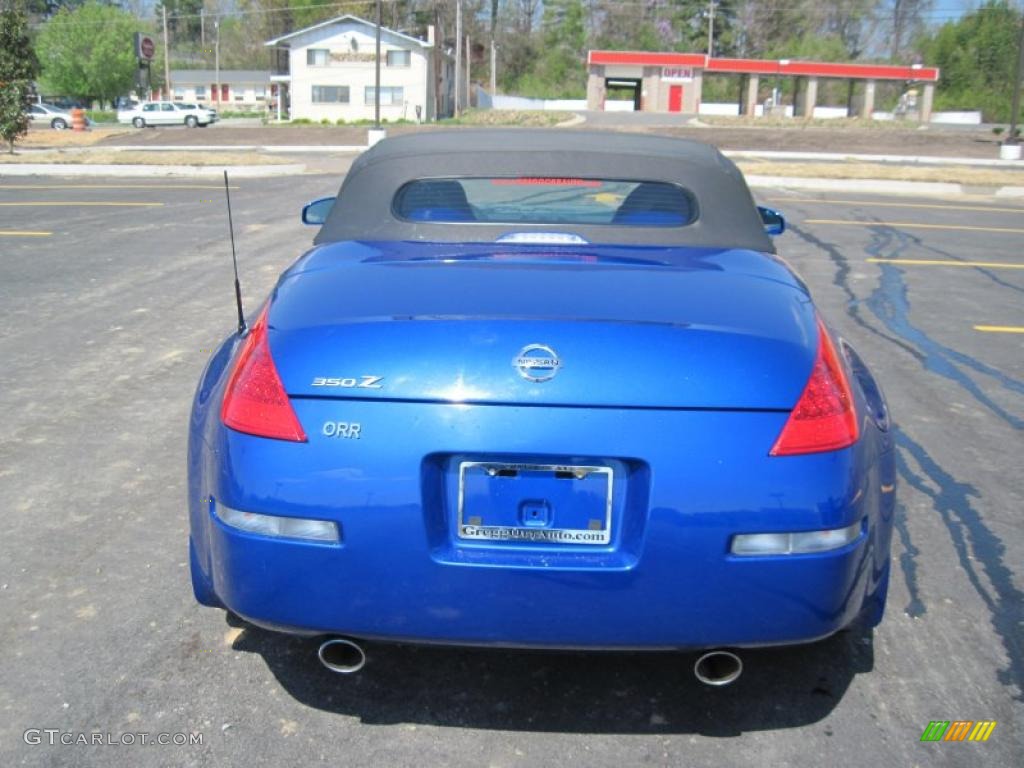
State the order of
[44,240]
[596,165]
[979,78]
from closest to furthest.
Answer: [596,165], [44,240], [979,78]

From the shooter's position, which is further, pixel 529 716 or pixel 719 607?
pixel 529 716

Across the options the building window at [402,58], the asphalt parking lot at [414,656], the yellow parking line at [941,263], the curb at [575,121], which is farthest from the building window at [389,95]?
the asphalt parking lot at [414,656]

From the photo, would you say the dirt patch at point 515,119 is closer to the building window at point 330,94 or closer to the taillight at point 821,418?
the building window at point 330,94

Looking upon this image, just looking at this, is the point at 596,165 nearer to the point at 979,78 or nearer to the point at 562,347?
the point at 562,347

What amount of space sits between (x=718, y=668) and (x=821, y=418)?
714mm

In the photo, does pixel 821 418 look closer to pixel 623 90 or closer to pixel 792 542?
pixel 792 542

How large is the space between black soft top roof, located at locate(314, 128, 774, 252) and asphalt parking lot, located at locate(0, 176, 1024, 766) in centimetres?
137

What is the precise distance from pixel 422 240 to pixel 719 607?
1.64 metres

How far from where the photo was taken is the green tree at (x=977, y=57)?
272 ft

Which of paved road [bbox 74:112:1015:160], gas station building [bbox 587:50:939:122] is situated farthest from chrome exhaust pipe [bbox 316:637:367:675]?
gas station building [bbox 587:50:939:122]

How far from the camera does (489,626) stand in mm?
2322

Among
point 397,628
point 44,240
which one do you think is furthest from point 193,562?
point 44,240

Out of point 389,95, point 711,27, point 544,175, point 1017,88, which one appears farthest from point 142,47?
point 711,27

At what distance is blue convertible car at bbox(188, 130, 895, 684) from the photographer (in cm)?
226
